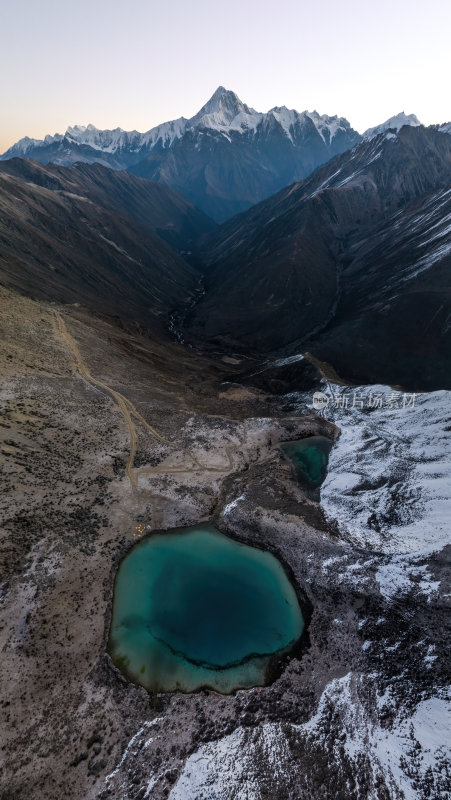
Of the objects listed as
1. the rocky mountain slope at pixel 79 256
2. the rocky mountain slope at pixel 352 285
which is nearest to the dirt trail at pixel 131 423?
the rocky mountain slope at pixel 79 256

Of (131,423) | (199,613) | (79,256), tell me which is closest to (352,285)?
(79,256)

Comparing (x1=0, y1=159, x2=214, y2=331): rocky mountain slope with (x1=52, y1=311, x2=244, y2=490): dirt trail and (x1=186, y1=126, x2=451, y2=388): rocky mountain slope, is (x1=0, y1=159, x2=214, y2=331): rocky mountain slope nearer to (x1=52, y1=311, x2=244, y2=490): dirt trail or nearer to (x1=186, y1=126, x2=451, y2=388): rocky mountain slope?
(x1=186, y1=126, x2=451, y2=388): rocky mountain slope

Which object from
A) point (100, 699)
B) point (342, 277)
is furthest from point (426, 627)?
point (342, 277)

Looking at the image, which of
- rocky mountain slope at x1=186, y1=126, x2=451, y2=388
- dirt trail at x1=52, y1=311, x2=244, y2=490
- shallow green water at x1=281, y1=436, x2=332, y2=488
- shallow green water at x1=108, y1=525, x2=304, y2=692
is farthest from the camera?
rocky mountain slope at x1=186, y1=126, x2=451, y2=388

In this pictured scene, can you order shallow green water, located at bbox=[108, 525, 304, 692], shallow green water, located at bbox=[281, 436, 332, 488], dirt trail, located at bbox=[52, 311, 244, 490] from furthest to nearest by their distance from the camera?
1. shallow green water, located at bbox=[281, 436, 332, 488]
2. dirt trail, located at bbox=[52, 311, 244, 490]
3. shallow green water, located at bbox=[108, 525, 304, 692]

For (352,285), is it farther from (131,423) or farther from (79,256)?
(131,423)

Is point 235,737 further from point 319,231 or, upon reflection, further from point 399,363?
point 319,231

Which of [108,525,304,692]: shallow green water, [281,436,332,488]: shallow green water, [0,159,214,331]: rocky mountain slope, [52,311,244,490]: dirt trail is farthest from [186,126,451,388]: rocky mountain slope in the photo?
[108,525,304,692]: shallow green water
